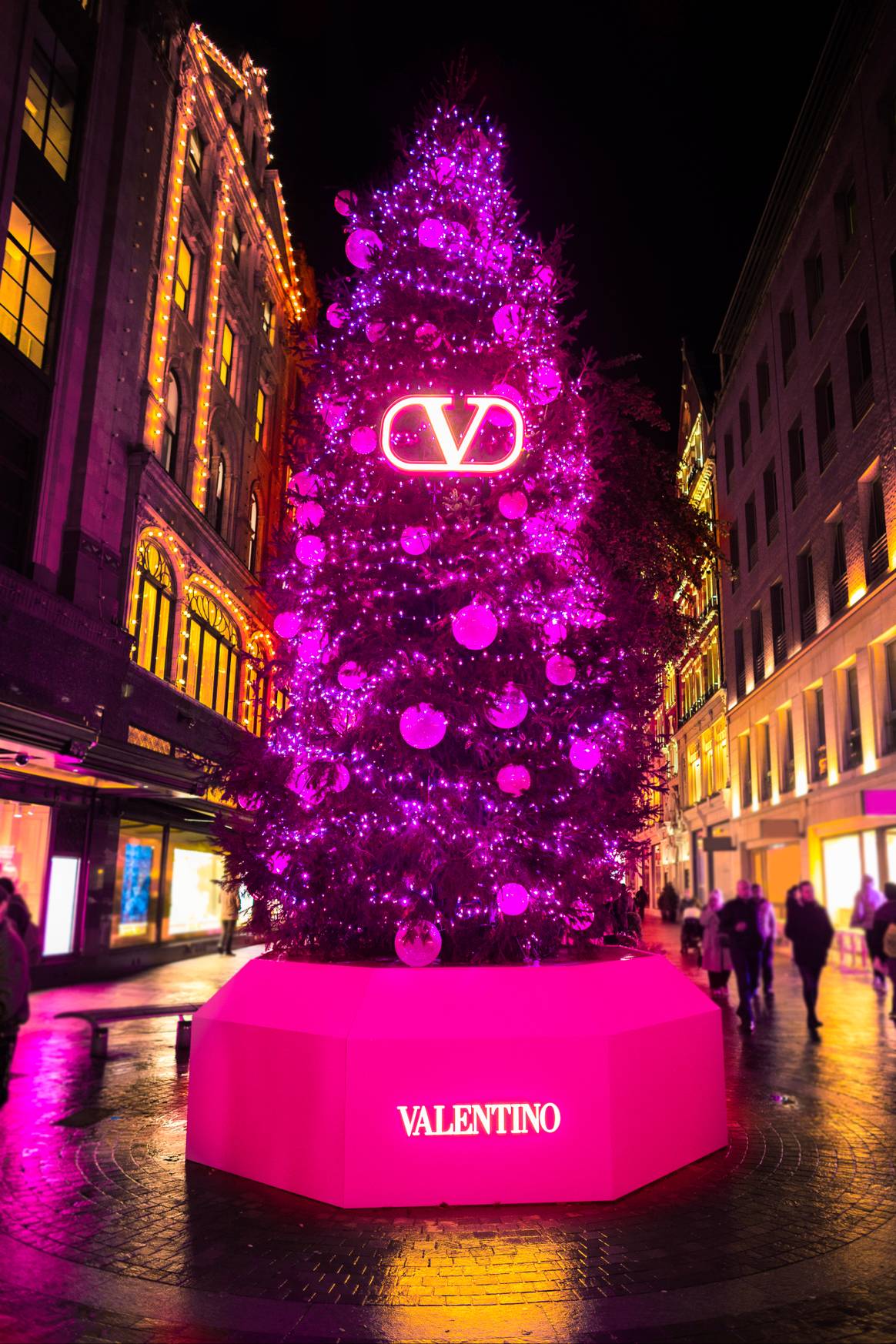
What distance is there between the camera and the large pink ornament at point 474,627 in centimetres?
665

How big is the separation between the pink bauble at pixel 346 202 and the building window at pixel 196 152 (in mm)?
17724

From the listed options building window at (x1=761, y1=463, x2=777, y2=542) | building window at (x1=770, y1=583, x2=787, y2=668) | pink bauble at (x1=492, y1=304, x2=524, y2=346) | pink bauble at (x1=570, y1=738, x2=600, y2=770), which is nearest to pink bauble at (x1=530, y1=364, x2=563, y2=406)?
pink bauble at (x1=492, y1=304, x2=524, y2=346)

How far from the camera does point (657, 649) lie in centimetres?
795

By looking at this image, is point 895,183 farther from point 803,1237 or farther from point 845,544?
point 803,1237

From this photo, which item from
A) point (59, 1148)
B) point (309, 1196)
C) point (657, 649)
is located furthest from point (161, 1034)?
point (657, 649)

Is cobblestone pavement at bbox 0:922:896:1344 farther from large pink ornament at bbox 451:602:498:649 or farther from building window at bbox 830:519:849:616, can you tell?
building window at bbox 830:519:849:616

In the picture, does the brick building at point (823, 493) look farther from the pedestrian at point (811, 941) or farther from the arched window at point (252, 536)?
the arched window at point (252, 536)

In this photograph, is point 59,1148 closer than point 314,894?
Yes

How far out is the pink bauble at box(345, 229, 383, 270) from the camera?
822 centimetres

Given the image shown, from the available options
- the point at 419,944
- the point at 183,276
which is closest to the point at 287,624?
the point at 419,944

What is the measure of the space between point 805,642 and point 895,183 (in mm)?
12105

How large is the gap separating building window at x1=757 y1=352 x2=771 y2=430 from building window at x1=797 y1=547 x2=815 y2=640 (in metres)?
6.55

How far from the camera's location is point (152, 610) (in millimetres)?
21312

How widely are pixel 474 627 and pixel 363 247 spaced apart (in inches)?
148
